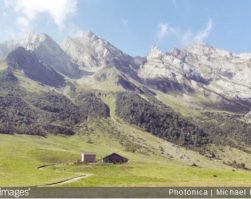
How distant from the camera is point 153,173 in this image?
142750 millimetres

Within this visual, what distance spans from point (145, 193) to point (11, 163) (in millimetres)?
112278

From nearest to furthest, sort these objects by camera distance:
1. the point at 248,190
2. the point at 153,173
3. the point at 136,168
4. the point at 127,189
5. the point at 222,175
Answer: the point at 248,190
the point at 127,189
the point at 222,175
the point at 153,173
the point at 136,168

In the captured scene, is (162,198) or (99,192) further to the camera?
(99,192)

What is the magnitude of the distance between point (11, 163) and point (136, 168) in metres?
51.5

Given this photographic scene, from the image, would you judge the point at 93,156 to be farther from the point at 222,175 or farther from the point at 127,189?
the point at 127,189

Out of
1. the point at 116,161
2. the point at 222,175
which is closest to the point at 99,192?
the point at 222,175

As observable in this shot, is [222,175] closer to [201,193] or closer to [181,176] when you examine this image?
[181,176]

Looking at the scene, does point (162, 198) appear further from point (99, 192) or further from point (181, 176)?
point (181, 176)

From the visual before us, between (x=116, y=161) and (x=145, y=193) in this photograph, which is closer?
(x=145, y=193)

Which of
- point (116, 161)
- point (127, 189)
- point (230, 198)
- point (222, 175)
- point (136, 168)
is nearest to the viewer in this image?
point (230, 198)

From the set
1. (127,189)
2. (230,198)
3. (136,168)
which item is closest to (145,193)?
(127,189)

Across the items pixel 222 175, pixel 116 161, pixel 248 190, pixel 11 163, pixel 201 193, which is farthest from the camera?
pixel 116 161

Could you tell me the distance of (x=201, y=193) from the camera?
5984 cm

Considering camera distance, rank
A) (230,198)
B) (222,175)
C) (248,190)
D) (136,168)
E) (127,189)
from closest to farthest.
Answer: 1. (230,198)
2. (248,190)
3. (127,189)
4. (222,175)
5. (136,168)
